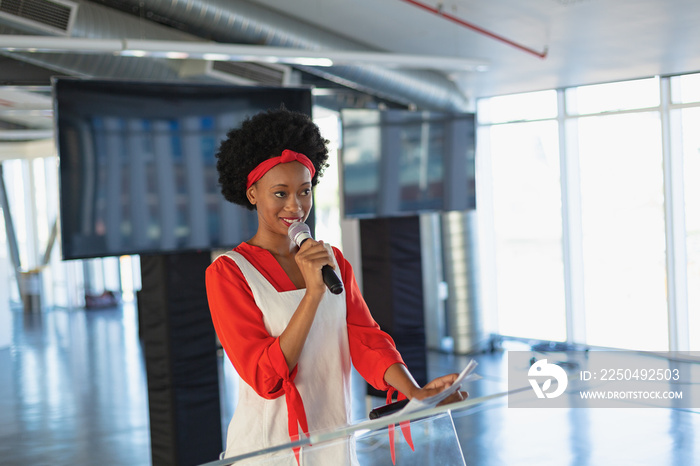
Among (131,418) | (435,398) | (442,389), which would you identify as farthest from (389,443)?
(131,418)

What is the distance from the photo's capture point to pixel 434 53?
626 cm

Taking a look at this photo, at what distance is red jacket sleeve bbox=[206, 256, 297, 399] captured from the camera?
4.76 feet

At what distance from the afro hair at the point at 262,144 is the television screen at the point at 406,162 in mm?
2939

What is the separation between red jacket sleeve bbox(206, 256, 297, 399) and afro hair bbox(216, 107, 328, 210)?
26 cm

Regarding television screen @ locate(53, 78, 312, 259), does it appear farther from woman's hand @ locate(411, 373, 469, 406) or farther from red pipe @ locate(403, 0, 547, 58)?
woman's hand @ locate(411, 373, 469, 406)

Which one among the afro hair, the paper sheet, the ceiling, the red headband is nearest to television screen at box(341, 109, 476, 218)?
the ceiling

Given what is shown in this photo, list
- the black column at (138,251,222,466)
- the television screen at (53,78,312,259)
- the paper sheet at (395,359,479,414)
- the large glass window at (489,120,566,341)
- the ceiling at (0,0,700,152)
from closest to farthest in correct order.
→ the paper sheet at (395,359,479,414) → the television screen at (53,78,312,259) → the black column at (138,251,222,466) → the ceiling at (0,0,700,152) → the large glass window at (489,120,566,341)

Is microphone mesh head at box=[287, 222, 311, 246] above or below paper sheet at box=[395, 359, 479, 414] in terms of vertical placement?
above

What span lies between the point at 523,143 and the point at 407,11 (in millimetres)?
3833

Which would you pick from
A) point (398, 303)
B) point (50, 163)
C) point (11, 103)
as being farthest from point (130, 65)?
point (50, 163)

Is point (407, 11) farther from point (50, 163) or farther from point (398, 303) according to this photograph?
point (50, 163)

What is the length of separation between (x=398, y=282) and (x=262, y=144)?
3525 millimetres

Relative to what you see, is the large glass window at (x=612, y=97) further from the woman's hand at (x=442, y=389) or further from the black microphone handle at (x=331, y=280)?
the black microphone handle at (x=331, y=280)

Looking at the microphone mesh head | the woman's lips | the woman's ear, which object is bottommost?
the microphone mesh head
